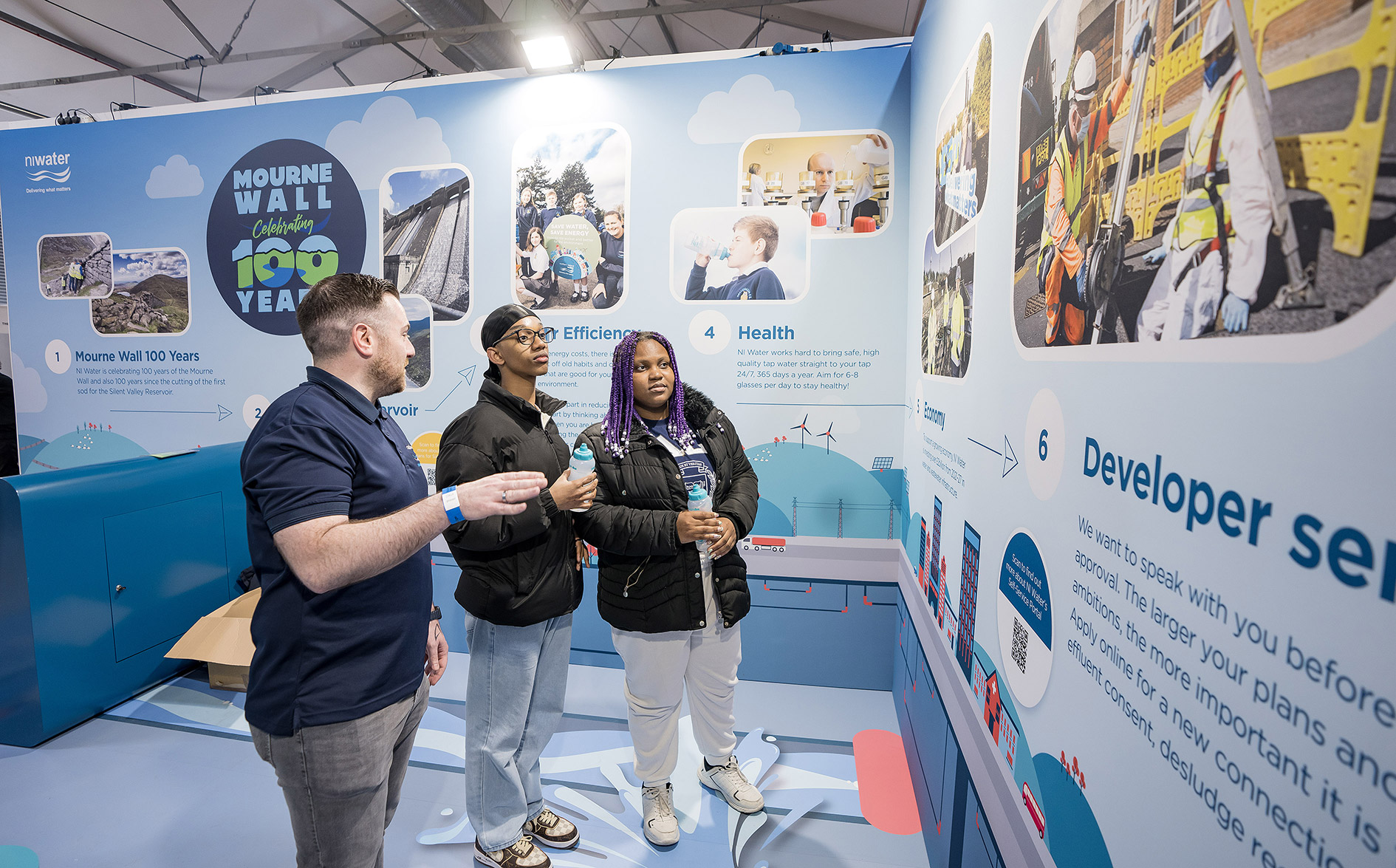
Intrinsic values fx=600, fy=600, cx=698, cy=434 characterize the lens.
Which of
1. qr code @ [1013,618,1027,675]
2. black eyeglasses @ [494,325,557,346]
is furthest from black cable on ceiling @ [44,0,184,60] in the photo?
qr code @ [1013,618,1027,675]

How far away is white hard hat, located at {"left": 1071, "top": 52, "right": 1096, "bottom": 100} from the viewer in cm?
98

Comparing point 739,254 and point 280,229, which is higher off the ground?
point 280,229

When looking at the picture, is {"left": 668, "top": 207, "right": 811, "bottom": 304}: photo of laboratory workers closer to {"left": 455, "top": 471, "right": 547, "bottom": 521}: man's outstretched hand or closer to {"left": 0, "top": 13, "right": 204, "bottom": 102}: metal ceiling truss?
{"left": 455, "top": 471, "right": 547, "bottom": 521}: man's outstretched hand

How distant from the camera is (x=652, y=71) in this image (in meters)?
3.02

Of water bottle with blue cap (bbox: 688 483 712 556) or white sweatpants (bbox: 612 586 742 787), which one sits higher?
water bottle with blue cap (bbox: 688 483 712 556)

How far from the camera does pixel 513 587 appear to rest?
1.72 m

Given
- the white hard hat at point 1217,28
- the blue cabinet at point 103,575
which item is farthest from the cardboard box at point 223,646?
the white hard hat at point 1217,28

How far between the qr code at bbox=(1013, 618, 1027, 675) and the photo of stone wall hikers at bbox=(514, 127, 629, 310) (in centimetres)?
242

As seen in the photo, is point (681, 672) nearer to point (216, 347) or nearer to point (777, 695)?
point (777, 695)

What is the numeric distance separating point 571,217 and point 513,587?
2133 mm

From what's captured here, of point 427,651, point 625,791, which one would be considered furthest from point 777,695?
point 427,651

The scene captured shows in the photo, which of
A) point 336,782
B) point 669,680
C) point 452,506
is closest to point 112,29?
point 452,506

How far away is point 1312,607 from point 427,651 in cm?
171

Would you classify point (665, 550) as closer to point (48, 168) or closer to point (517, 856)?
point (517, 856)
